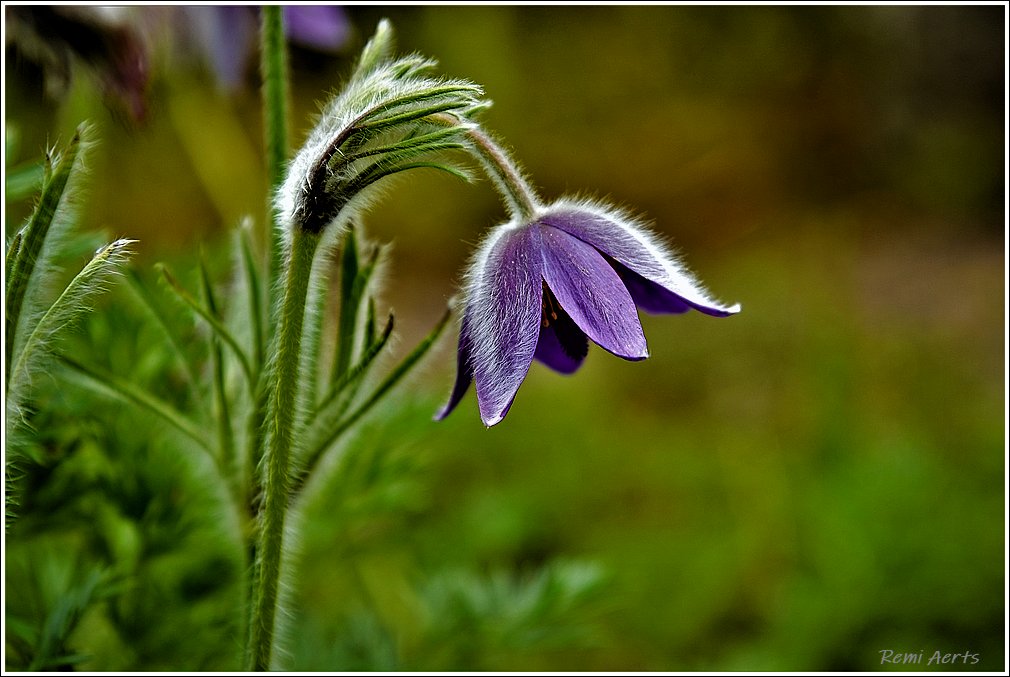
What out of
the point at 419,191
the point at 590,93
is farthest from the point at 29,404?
the point at 590,93

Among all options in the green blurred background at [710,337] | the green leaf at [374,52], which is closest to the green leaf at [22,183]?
the green blurred background at [710,337]

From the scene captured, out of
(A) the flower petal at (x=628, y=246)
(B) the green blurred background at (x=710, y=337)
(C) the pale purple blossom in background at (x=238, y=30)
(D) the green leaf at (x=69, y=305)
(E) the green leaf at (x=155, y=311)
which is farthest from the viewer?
(B) the green blurred background at (x=710, y=337)

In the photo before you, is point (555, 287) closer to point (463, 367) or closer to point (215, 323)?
point (463, 367)

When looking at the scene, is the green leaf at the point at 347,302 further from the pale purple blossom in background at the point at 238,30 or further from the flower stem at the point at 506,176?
the pale purple blossom in background at the point at 238,30

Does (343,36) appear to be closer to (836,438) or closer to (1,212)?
(1,212)

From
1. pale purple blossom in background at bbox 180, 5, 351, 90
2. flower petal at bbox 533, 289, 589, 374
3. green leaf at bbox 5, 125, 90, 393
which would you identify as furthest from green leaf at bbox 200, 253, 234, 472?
pale purple blossom in background at bbox 180, 5, 351, 90

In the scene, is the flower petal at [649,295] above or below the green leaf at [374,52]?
below

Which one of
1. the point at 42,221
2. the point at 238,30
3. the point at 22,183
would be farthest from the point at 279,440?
the point at 238,30
